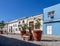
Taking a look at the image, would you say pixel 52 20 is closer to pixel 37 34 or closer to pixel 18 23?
pixel 18 23

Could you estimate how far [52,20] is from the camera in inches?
1043

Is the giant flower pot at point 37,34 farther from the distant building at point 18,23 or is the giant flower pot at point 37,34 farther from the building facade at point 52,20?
the distant building at point 18,23

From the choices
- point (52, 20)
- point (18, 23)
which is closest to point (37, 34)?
point (52, 20)

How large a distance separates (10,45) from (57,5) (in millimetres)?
17229

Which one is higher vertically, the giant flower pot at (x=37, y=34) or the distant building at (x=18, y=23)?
the distant building at (x=18, y=23)

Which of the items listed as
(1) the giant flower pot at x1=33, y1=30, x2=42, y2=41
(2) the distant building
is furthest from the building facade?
(1) the giant flower pot at x1=33, y1=30, x2=42, y2=41

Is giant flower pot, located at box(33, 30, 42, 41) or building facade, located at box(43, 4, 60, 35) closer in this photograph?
giant flower pot, located at box(33, 30, 42, 41)

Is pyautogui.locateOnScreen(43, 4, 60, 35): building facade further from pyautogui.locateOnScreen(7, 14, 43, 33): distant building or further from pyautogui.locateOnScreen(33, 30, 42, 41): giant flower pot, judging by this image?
pyautogui.locateOnScreen(33, 30, 42, 41): giant flower pot

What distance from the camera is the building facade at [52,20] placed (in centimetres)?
2534

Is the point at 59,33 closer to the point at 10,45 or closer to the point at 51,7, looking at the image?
the point at 51,7

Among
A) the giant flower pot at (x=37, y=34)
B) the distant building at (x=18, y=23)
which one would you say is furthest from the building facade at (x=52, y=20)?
the giant flower pot at (x=37, y=34)

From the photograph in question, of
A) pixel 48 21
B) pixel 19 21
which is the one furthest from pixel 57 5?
pixel 19 21

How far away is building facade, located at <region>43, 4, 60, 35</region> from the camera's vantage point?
25.3m

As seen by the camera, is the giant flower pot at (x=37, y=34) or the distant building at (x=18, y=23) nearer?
the giant flower pot at (x=37, y=34)
